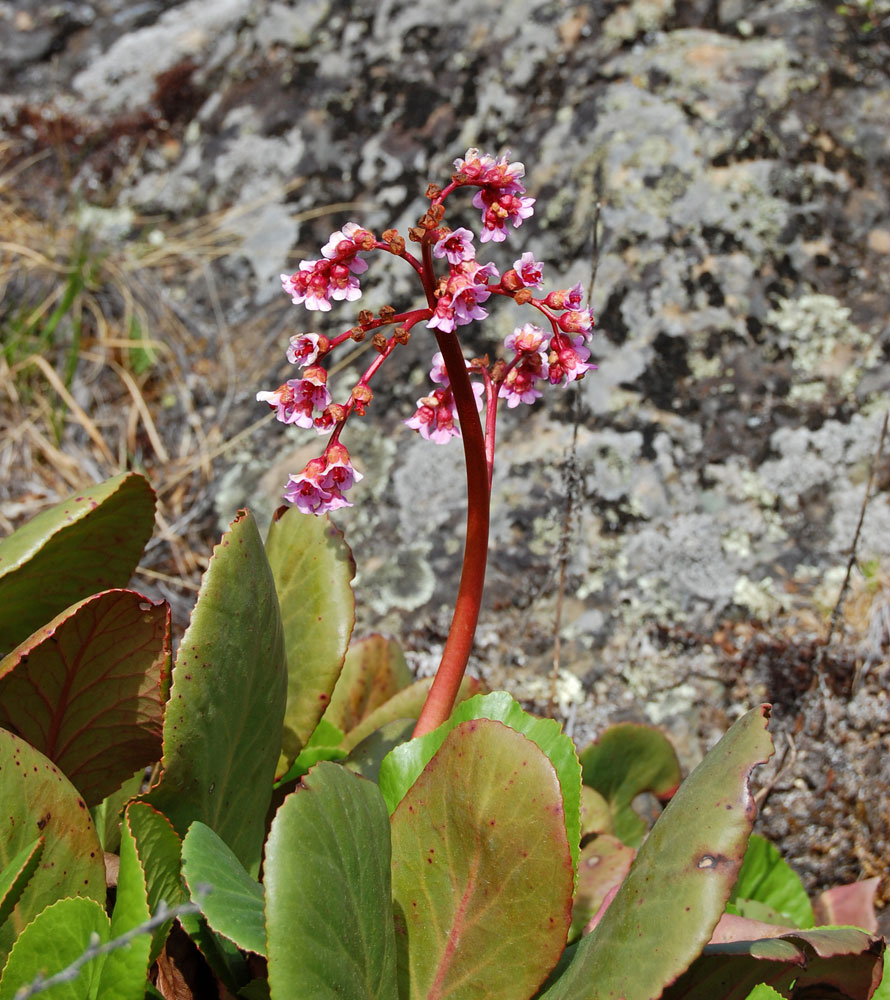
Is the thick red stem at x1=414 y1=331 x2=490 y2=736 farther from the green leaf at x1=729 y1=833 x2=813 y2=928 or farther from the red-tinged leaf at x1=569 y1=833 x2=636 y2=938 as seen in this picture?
the green leaf at x1=729 y1=833 x2=813 y2=928

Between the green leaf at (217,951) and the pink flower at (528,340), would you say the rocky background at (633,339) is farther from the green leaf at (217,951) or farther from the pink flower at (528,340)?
the green leaf at (217,951)

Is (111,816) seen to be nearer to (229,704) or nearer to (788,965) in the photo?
(229,704)

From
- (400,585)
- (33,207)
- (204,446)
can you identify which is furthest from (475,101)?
(33,207)

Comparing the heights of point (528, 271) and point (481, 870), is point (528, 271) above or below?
above

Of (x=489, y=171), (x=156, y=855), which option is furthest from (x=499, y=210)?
(x=156, y=855)

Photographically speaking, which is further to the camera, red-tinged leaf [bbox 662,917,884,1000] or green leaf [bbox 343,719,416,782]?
green leaf [bbox 343,719,416,782]

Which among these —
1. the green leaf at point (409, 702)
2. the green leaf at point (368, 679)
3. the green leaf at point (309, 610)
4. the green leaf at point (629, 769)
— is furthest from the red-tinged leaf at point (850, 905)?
the green leaf at point (309, 610)

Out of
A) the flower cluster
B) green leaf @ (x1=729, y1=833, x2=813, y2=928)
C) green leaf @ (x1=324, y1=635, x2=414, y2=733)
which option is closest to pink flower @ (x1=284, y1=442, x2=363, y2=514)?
the flower cluster

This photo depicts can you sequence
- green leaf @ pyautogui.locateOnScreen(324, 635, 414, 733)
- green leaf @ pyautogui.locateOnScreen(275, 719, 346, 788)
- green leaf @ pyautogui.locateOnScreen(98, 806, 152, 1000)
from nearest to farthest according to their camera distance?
1. green leaf @ pyautogui.locateOnScreen(98, 806, 152, 1000)
2. green leaf @ pyautogui.locateOnScreen(275, 719, 346, 788)
3. green leaf @ pyautogui.locateOnScreen(324, 635, 414, 733)
